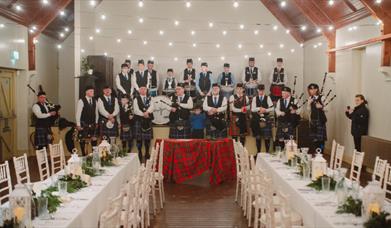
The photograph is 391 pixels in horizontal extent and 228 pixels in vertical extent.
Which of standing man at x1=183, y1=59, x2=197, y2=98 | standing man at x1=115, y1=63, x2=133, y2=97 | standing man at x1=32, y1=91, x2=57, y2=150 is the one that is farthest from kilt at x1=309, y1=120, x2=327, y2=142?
standing man at x1=32, y1=91, x2=57, y2=150

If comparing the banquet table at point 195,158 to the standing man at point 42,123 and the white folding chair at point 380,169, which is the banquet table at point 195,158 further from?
the standing man at point 42,123

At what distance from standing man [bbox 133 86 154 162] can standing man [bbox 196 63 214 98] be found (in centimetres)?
197

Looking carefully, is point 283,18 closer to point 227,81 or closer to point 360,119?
point 227,81

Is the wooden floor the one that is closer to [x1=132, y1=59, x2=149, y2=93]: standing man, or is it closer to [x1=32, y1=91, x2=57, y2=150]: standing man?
[x1=32, y1=91, x2=57, y2=150]: standing man

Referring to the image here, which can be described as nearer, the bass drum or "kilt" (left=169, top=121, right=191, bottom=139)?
"kilt" (left=169, top=121, right=191, bottom=139)

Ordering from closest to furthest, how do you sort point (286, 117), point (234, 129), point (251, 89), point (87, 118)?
1. point (87, 118)
2. point (286, 117)
3. point (234, 129)
4. point (251, 89)

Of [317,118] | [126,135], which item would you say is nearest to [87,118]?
[126,135]

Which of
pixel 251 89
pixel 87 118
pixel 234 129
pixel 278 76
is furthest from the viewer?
pixel 278 76

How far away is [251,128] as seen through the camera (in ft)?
34.8

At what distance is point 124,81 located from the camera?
39.4ft

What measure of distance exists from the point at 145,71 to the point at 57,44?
10.9 feet

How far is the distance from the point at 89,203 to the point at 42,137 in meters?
6.45

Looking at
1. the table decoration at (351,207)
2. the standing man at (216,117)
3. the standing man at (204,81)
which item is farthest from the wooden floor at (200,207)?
the standing man at (204,81)

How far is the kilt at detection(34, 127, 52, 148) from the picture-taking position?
9961mm
